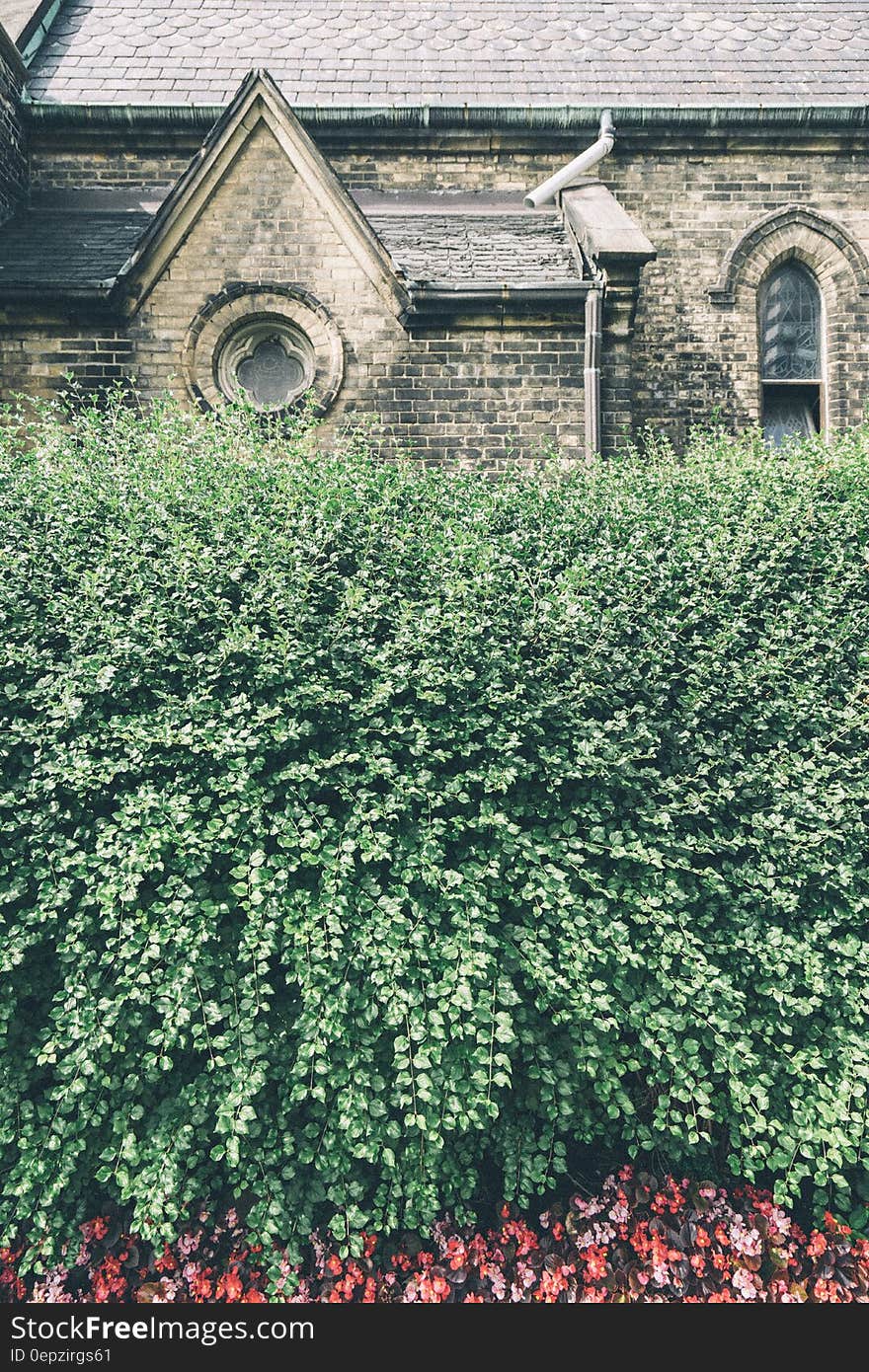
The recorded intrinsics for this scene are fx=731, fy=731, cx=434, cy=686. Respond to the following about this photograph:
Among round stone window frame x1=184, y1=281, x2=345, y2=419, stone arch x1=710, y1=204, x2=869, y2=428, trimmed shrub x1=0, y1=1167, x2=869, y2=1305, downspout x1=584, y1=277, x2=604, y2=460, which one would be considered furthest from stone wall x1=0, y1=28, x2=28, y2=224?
trimmed shrub x1=0, y1=1167, x2=869, y2=1305

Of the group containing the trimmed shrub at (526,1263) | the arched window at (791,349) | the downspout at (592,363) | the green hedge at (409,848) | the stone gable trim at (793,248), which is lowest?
the trimmed shrub at (526,1263)

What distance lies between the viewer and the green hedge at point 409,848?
114 inches

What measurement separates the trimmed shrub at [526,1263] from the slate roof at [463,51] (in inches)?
453

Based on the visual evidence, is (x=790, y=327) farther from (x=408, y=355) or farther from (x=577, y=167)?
(x=408, y=355)

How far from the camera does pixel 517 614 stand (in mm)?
3434

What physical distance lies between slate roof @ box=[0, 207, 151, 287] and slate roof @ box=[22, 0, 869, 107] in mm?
1888

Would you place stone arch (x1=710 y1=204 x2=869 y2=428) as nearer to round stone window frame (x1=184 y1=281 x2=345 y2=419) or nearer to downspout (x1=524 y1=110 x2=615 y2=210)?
downspout (x1=524 y1=110 x2=615 y2=210)

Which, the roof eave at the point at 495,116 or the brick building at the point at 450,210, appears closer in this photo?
the brick building at the point at 450,210

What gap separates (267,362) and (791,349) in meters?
6.86

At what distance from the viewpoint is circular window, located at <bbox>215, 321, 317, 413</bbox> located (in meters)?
7.45

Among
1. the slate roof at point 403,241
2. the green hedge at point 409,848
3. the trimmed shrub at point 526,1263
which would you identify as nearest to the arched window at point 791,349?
the slate roof at point 403,241

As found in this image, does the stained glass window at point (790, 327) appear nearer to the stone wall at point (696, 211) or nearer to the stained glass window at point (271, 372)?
the stone wall at point (696, 211)

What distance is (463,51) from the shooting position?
1030 cm

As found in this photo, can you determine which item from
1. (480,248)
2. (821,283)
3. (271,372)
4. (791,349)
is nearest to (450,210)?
(480,248)
